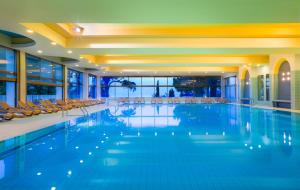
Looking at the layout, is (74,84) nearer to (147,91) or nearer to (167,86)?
(147,91)

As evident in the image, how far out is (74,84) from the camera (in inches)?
793

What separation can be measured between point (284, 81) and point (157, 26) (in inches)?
378

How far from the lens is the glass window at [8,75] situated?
33.4 feet

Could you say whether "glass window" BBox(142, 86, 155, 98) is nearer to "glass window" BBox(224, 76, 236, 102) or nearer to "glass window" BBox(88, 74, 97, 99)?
"glass window" BBox(88, 74, 97, 99)

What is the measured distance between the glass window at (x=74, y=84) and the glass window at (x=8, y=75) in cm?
767

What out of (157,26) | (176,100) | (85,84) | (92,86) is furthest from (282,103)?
(92,86)

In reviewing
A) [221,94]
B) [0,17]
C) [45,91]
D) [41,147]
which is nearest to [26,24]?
[0,17]

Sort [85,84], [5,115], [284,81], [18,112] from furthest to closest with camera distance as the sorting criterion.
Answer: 1. [85,84]
2. [284,81]
3. [18,112]
4. [5,115]

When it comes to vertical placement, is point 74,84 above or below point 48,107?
above

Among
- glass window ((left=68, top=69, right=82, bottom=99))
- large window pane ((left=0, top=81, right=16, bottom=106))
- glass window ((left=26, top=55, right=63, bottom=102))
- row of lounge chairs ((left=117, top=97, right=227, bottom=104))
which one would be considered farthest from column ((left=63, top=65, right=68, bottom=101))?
row of lounge chairs ((left=117, top=97, right=227, bottom=104))

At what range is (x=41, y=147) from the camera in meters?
4.97

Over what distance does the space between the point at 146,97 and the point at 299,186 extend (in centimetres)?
2491

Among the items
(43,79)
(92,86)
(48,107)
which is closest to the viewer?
(48,107)

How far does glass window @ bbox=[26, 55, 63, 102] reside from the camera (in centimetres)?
1266
